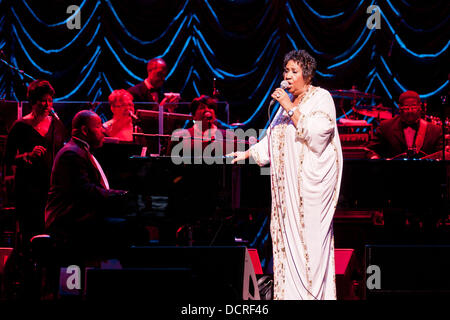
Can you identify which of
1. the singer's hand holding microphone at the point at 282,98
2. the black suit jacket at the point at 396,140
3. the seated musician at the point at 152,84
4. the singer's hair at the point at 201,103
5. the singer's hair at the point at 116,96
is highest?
the seated musician at the point at 152,84

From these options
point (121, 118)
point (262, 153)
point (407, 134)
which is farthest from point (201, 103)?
point (407, 134)

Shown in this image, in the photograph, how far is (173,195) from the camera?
539cm

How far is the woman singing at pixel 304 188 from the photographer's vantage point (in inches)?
167

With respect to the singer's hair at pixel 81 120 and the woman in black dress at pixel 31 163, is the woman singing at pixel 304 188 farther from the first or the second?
the woman in black dress at pixel 31 163

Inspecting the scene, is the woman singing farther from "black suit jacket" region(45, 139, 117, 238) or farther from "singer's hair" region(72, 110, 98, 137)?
"singer's hair" region(72, 110, 98, 137)

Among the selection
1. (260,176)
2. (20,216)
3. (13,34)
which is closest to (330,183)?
(260,176)

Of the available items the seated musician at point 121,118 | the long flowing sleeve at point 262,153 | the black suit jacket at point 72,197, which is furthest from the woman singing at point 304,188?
the seated musician at point 121,118

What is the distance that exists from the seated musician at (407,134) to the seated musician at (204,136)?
167 cm

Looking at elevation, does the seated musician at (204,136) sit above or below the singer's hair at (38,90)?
below

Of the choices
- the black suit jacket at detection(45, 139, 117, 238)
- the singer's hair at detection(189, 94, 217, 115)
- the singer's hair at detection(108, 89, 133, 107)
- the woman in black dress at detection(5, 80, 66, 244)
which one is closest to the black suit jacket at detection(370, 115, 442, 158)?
the singer's hair at detection(189, 94, 217, 115)

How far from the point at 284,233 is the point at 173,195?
1.37 meters

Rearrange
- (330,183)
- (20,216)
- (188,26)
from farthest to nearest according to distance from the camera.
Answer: (188,26), (20,216), (330,183)

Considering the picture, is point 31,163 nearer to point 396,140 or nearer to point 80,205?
point 80,205
